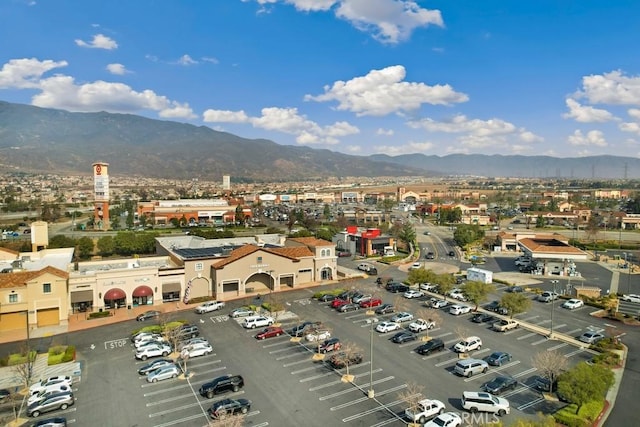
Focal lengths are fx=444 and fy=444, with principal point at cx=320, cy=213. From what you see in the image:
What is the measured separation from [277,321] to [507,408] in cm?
1945

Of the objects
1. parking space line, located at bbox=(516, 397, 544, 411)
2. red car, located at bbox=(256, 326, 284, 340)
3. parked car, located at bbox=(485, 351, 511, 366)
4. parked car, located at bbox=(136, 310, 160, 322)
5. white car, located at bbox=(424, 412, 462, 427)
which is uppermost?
white car, located at bbox=(424, 412, 462, 427)

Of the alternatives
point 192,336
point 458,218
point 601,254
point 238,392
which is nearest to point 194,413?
point 238,392

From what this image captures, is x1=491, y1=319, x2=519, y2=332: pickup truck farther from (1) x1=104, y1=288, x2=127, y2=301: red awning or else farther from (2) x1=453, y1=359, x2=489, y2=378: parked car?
(1) x1=104, y1=288, x2=127, y2=301: red awning

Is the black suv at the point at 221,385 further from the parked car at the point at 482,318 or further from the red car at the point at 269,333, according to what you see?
the parked car at the point at 482,318

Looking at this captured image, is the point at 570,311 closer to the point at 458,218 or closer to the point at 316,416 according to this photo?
the point at 316,416

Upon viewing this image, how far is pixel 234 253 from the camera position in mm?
46781

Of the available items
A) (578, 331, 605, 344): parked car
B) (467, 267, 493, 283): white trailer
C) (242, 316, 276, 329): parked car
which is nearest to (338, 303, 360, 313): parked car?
(242, 316, 276, 329): parked car

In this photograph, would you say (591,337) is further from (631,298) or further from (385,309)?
(385,309)

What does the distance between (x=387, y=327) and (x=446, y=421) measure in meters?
14.0

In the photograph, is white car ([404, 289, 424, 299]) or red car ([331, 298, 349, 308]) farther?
white car ([404, 289, 424, 299])

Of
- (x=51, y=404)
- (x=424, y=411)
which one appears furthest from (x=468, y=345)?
(x=51, y=404)

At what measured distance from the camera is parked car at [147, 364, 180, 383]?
2592 cm

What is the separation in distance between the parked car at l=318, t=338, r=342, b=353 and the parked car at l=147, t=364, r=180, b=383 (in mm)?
9306

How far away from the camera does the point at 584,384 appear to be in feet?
70.6
